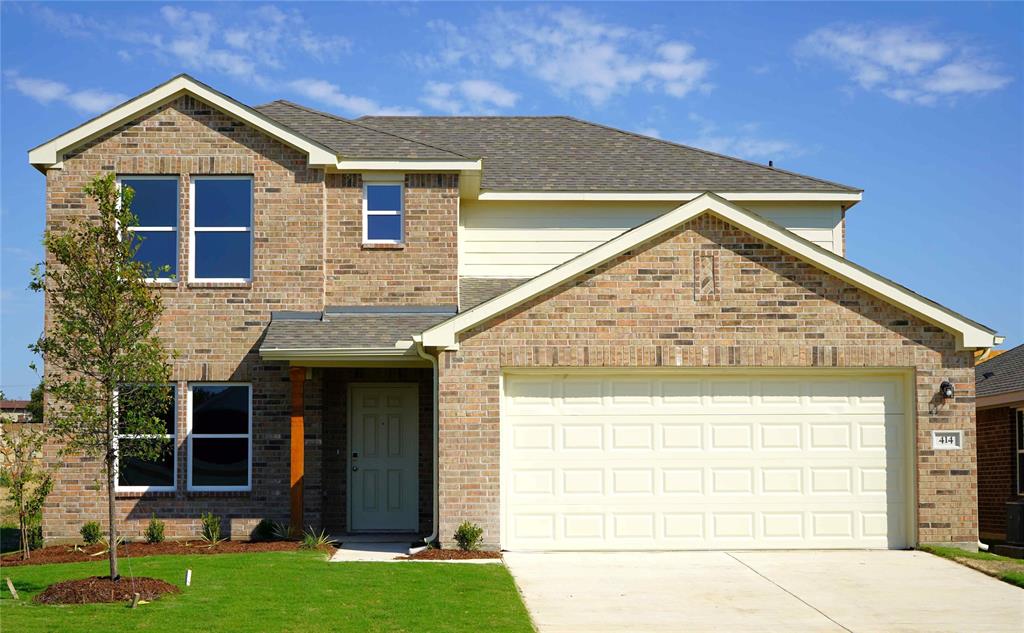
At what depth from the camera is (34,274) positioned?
12.2 metres

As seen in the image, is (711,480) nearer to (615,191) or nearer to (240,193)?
(615,191)

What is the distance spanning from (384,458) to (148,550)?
4.03 m

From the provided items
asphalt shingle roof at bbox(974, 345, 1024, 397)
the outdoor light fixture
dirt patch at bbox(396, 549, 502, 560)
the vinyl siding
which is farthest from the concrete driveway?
the vinyl siding

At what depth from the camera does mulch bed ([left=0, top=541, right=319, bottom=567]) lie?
15.2 meters

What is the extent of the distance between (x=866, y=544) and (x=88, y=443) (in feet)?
34.0

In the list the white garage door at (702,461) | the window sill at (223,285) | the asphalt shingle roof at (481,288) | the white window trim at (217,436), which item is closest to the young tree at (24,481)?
the white window trim at (217,436)

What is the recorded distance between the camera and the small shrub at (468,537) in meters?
14.6

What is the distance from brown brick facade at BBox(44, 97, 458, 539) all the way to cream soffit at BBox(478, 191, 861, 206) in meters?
3.38

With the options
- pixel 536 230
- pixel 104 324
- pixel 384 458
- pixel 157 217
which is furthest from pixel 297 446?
pixel 536 230

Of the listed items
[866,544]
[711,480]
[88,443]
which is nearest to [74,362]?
[88,443]

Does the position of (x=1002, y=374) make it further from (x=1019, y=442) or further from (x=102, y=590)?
(x=102, y=590)

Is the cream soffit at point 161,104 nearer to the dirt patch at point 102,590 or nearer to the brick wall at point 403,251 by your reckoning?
the brick wall at point 403,251

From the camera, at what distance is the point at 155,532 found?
16.5 metres

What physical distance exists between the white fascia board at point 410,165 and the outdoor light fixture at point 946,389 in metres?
7.79
